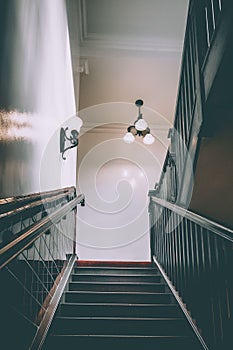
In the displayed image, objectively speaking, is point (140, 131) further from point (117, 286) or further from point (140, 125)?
point (117, 286)

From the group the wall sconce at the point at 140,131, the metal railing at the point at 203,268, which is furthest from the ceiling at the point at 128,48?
the metal railing at the point at 203,268

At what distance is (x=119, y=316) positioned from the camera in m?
2.62

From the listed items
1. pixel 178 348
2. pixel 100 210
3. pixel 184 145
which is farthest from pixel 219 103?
pixel 100 210

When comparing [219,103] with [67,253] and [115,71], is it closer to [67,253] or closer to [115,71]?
[67,253]

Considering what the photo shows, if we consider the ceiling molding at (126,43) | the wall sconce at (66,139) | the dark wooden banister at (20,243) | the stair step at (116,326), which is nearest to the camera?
the dark wooden banister at (20,243)

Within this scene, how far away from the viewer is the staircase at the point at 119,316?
2.18 metres

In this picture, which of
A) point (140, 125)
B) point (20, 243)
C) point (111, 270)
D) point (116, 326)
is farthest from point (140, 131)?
point (20, 243)

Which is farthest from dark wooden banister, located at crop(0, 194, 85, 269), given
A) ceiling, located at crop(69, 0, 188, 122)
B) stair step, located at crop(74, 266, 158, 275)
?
ceiling, located at crop(69, 0, 188, 122)

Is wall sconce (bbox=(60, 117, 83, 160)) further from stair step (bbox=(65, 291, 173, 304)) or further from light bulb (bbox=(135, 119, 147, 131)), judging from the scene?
stair step (bbox=(65, 291, 173, 304))

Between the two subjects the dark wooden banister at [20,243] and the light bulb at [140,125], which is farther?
the light bulb at [140,125]

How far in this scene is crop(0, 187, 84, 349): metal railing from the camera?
1.42 m

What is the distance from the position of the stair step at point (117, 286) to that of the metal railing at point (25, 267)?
33 cm

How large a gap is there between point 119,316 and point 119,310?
5 cm

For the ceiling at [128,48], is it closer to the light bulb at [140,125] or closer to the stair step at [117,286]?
the light bulb at [140,125]
